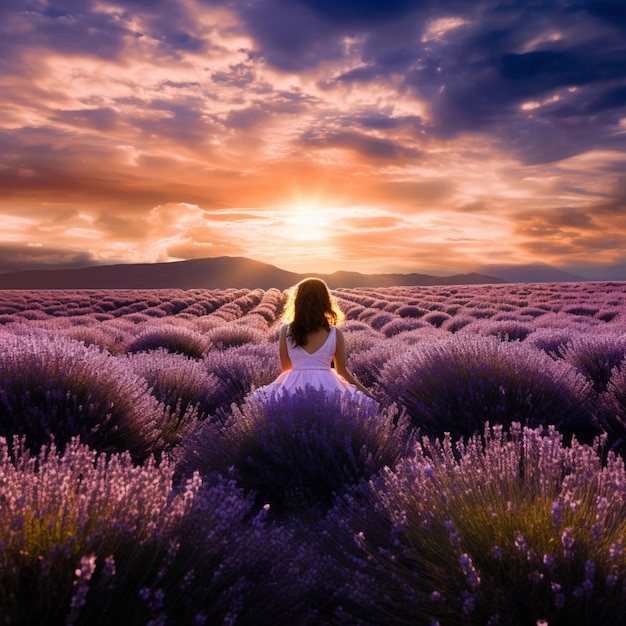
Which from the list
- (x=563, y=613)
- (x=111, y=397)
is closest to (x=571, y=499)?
(x=563, y=613)

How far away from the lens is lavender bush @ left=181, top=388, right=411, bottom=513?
367cm

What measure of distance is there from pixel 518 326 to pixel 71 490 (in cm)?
1080

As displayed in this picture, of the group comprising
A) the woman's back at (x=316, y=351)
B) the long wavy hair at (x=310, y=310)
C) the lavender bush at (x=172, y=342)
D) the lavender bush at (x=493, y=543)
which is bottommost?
the lavender bush at (x=172, y=342)

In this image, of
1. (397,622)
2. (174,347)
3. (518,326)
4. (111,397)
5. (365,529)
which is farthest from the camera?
(518,326)

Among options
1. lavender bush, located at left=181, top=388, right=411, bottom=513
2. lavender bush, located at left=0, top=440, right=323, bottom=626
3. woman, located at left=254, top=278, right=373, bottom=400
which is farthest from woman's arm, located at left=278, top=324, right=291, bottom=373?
lavender bush, located at left=0, top=440, right=323, bottom=626

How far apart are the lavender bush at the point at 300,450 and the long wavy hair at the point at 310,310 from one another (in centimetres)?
152

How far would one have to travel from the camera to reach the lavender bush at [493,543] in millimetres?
2004

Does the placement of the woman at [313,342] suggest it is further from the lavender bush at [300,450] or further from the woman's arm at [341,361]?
the lavender bush at [300,450]

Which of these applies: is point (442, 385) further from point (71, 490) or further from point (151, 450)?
point (71, 490)

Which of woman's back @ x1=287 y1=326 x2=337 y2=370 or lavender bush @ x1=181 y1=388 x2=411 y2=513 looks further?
woman's back @ x1=287 y1=326 x2=337 y2=370

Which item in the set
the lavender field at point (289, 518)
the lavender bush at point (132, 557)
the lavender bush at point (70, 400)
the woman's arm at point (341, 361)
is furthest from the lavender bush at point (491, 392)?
the lavender bush at point (132, 557)

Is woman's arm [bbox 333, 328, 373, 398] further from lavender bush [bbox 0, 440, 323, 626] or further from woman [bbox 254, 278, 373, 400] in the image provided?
lavender bush [bbox 0, 440, 323, 626]

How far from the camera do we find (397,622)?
7.18 feet

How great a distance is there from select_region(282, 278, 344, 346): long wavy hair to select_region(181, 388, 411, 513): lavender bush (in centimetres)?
152
